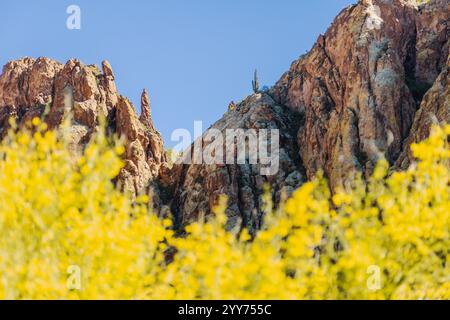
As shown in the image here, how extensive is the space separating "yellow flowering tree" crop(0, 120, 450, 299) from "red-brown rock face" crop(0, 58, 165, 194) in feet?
236

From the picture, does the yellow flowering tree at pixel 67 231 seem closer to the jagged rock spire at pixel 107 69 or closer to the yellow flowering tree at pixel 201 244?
the yellow flowering tree at pixel 201 244

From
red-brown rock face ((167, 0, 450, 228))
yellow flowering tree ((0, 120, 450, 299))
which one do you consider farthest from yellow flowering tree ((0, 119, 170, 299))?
red-brown rock face ((167, 0, 450, 228))

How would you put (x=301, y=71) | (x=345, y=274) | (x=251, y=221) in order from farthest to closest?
(x=301, y=71), (x=251, y=221), (x=345, y=274)

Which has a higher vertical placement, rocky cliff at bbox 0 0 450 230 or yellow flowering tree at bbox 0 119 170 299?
rocky cliff at bbox 0 0 450 230

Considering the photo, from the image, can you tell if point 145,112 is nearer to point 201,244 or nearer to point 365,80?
point 365,80

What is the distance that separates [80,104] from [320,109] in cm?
4015

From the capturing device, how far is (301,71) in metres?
85.8

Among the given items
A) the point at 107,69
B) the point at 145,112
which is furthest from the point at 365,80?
the point at 107,69

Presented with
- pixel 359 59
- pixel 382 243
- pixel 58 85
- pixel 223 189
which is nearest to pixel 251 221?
pixel 223 189

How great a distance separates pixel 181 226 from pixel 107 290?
64.7 metres

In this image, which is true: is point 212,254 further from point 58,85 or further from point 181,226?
point 58,85

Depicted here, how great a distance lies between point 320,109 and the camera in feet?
253

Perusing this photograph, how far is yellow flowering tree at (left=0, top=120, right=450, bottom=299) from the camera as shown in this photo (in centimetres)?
786

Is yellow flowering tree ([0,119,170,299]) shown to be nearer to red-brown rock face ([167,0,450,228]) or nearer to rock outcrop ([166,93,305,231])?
red-brown rock face ([167,0,450,228])
